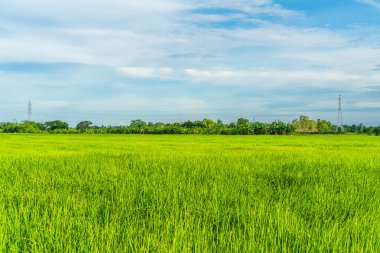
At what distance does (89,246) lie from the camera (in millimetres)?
2572

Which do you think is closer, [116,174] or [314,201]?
[314,201]

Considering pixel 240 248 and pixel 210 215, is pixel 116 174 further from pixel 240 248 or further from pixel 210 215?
pixel 240 248

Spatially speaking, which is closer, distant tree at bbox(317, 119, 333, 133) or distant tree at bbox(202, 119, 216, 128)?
distant tree at bbox(202, 119, 216, 128)

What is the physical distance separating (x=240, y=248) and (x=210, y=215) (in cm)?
96

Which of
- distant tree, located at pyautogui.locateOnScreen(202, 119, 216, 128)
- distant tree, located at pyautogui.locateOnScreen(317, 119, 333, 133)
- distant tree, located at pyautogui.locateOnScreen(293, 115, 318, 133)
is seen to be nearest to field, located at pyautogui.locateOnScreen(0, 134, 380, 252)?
distant tree, located at pyautogui.locateOnScreen(202, 119, 216, 128)

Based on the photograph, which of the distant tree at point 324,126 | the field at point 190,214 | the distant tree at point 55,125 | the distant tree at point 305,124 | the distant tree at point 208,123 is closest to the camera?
the field at point 190,214

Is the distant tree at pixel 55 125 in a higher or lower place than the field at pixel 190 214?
higher

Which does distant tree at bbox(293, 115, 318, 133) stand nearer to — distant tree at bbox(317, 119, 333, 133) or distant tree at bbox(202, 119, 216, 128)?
distant tree at bbox(317, 119, 333, 133)

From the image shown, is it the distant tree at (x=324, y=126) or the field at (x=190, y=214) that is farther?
the distant tree at (x=324, y=126)

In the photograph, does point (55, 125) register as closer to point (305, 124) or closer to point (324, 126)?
point (305, 124)

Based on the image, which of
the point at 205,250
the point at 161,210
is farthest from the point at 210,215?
the point at 205,250

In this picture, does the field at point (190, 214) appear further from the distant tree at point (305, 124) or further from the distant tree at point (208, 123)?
the distant tree at point (305, 124)

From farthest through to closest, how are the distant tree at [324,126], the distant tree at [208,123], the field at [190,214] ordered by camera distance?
the distant tree at [324,126]
the distant tree at [208,123]
the field at [190,214]

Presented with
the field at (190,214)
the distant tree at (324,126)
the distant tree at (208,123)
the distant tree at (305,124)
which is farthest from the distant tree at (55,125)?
the field at (190,214)
